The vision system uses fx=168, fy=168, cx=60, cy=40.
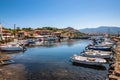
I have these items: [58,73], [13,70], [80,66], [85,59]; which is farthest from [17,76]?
[85,59]

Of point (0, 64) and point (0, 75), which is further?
point (0, 64)

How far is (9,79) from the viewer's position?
26.7m

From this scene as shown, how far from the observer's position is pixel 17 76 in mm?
28547

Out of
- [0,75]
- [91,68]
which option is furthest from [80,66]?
[0,75]

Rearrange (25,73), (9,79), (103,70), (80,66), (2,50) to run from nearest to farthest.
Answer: (9,79), (25,73), (103,70), (80,66), (2,50)

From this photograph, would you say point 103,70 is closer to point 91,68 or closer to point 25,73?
point 91,68

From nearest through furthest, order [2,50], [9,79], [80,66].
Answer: [9,79], [80,66], [2,50]

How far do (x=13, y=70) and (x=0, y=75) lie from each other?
3.55 m

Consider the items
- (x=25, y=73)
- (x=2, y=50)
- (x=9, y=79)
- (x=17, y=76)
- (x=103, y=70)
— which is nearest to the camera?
(x=9, y=79)

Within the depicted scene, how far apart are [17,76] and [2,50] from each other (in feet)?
120

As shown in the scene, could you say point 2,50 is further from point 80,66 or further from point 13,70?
point 80,66

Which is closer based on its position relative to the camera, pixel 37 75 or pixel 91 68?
pixel 37 75

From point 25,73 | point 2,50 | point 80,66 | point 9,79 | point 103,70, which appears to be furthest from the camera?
point 2,50

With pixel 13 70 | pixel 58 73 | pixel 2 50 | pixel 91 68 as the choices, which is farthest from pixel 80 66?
pixel 2 50
